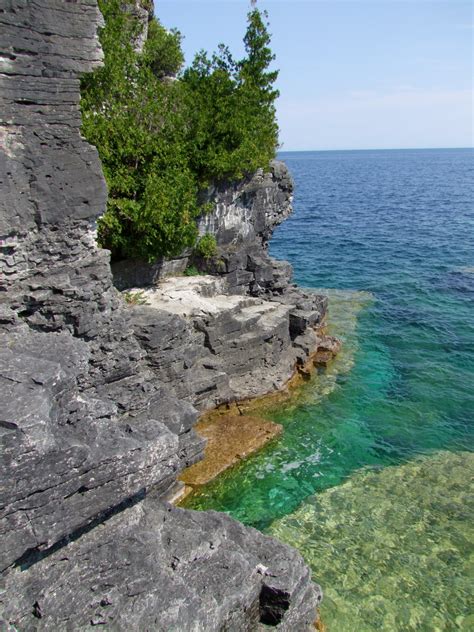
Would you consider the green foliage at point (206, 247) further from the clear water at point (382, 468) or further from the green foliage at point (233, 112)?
the clear water at point (382, 468)

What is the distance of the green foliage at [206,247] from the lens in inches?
970

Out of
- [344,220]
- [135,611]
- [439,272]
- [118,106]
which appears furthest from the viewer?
[344,220]

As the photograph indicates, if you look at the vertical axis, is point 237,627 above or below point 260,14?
below

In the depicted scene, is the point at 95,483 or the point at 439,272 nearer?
the point at 95,483

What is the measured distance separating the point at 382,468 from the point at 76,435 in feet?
39.8

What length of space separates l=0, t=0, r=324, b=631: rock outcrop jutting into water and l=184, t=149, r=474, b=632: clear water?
287 cm

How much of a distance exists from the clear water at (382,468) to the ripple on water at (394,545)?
1.3 inches

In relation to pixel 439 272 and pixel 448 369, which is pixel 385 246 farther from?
pixel 448 369

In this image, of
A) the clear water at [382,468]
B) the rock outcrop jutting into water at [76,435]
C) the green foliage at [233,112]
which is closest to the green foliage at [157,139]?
the green foliage at [233,112]

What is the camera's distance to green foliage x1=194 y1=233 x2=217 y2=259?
24.6m

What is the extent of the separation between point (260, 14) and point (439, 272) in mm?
24855

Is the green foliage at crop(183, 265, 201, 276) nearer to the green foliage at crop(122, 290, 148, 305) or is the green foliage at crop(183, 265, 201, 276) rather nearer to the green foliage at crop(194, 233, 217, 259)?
the green foliage at crop(194, 233, 217, 259)

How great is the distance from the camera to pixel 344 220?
228 ft

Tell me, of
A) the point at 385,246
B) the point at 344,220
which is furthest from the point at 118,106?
the point at 344,220
